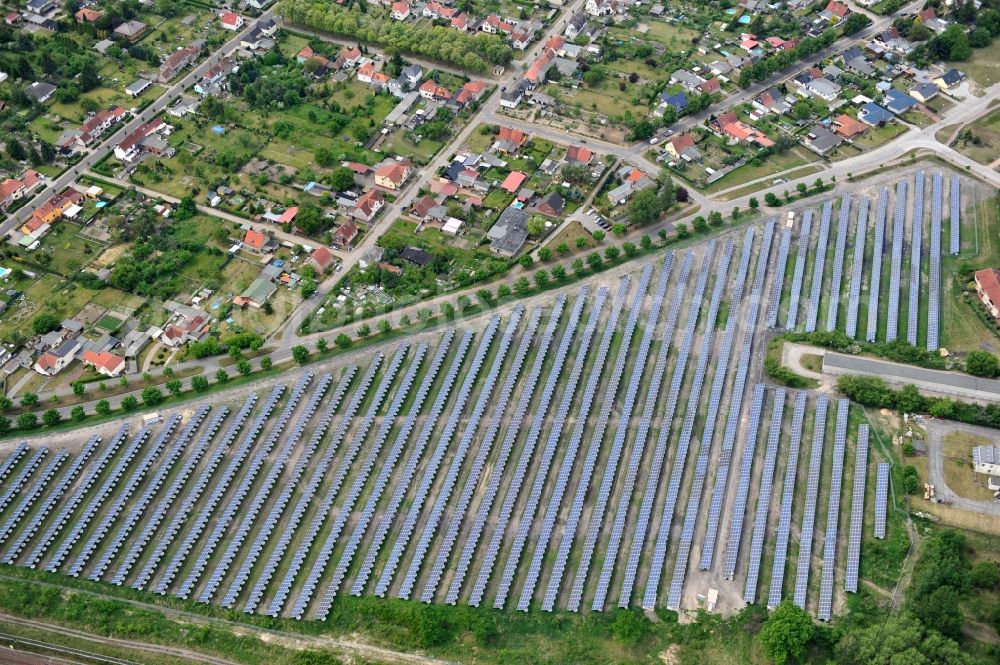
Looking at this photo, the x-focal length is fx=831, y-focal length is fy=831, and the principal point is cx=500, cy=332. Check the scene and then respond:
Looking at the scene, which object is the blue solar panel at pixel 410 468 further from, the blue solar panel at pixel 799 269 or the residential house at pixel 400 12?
the residential house at pixel 400 12

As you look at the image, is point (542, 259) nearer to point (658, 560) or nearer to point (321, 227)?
point (321, 227)

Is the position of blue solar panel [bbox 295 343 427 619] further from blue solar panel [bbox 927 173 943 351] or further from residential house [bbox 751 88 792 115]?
residential house [bbox 751 88 792 115]

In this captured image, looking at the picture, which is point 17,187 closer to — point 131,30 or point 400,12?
point 131,30

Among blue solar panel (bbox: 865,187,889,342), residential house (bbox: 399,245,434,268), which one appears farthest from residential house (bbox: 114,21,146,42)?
blue solar panel (bbox: 865,187,889,342)

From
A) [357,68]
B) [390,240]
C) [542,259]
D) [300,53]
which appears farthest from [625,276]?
[300,53]

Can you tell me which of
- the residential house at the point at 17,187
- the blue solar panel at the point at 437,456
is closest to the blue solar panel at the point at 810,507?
the blue solar panel at the point at 437,456

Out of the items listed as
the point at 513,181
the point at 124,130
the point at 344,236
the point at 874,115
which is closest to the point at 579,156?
the point at 513,181
